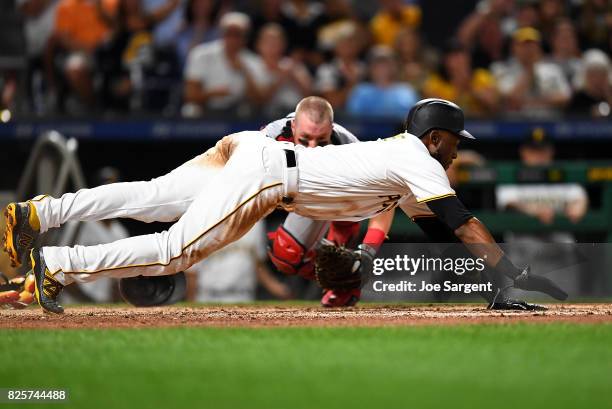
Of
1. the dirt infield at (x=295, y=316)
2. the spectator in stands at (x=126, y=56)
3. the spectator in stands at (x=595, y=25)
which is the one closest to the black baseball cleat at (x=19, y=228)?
the dirt infield at (x=295, y=316)

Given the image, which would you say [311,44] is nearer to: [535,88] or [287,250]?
[535,88]

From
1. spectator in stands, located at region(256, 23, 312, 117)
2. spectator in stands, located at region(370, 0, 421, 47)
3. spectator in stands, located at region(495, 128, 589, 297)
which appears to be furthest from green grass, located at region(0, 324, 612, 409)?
spectator in stands, located at region(370, 0, 421, 47)

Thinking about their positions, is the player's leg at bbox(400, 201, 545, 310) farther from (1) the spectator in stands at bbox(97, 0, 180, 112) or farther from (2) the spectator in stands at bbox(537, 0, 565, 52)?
(2) the spectator in stands at bbox(537, 0, 565, 52)

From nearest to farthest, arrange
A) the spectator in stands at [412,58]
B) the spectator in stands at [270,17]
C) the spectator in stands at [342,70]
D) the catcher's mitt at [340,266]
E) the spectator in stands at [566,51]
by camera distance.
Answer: the catcher's mitt at [340,266] < the spectator in stands at [342,70] < the spectator in stands at [270,17] < the spectator in stands at [412,58] < the spectator in stands at [566,51]

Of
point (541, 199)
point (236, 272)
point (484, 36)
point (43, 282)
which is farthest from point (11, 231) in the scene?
point (484, 36)

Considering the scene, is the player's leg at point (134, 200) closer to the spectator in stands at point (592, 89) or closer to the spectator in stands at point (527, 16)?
the spectator in stands at point (592, 89)

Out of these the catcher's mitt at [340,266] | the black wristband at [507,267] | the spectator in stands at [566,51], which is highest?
the spectator in stands at [566,51]
